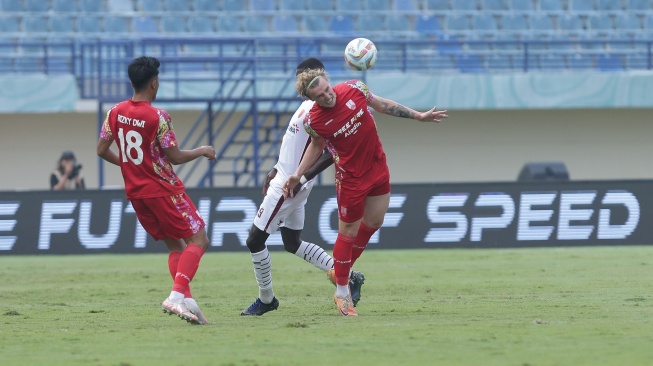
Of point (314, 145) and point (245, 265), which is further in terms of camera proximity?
point (245, 265)

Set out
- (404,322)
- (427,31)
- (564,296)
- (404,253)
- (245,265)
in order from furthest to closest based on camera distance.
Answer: (427,31) → (404,253) → (245,265) → (564,296) → (404,322)

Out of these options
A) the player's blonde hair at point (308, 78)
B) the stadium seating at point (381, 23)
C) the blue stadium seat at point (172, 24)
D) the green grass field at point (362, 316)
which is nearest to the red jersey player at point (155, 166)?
the green grass field at point (362, 316)

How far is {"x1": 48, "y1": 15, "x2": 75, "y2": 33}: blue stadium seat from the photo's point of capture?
28.3 meters

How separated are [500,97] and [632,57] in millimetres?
4093

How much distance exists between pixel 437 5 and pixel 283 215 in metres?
20.8

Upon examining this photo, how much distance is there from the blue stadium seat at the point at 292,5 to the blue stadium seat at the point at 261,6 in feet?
0.96

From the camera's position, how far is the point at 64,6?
29.0 meters

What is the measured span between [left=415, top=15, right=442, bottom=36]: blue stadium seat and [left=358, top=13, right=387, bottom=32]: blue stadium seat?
90 centimetres

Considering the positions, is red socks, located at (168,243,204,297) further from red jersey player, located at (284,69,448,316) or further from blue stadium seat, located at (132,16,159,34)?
blue stadium seat, located at (132,16,159,34)

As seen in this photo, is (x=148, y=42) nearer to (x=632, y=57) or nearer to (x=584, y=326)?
(x=632, y=57)

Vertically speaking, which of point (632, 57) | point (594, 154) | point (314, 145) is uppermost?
point (314, 145)

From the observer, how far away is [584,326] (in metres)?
8.70

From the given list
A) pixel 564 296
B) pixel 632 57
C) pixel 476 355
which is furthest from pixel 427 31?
pixel 476 355

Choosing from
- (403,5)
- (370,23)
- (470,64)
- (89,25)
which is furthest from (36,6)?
(470,64)
